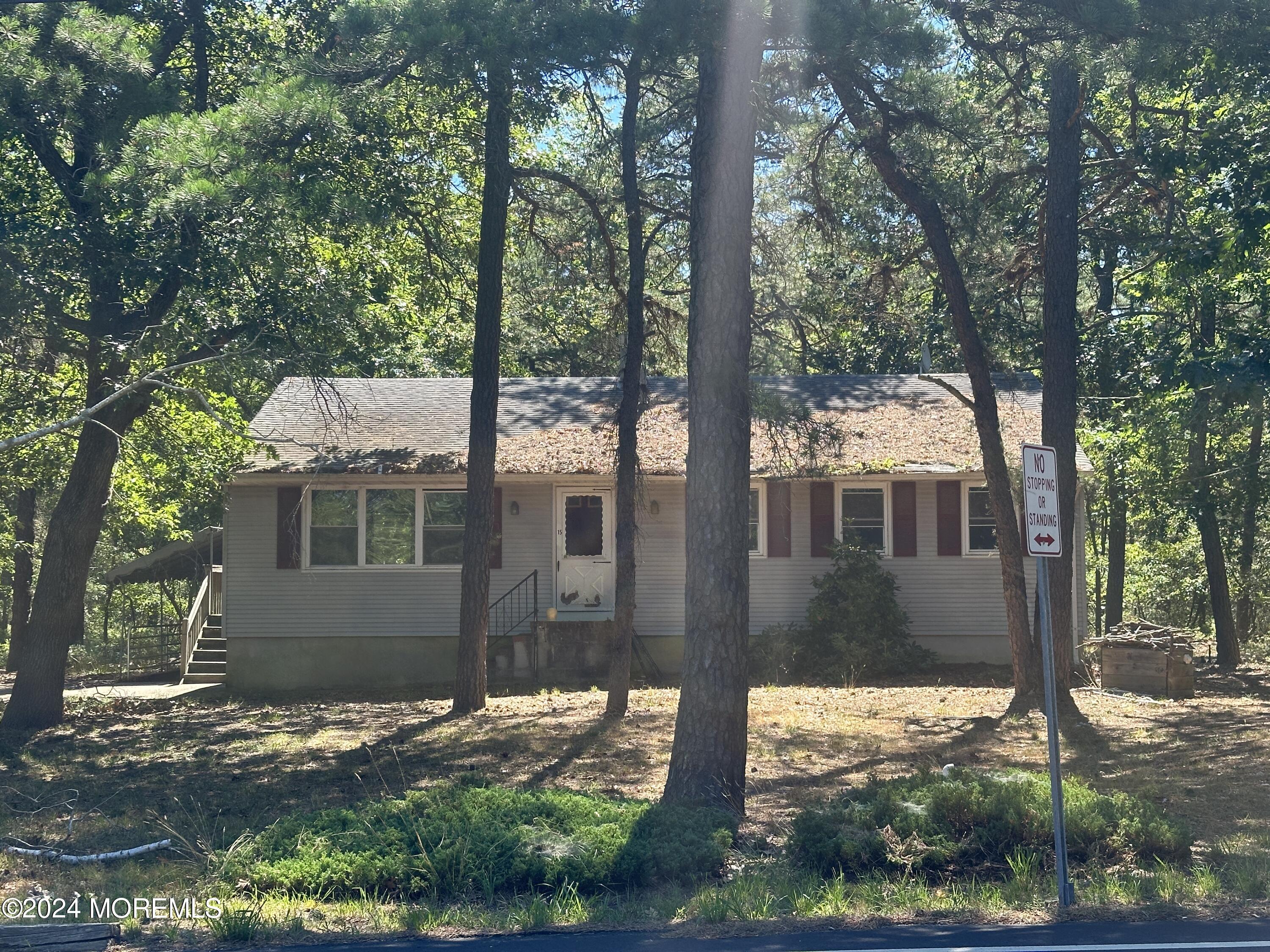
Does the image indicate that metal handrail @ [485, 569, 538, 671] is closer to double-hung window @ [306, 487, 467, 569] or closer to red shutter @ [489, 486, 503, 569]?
red shutter @ [489, 486, 503, 569]

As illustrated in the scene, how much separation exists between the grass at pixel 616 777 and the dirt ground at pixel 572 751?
0.05 meters

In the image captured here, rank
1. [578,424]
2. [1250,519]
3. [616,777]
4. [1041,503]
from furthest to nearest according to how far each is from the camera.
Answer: [1250,519], [578,424], [616,777], [1041,503]

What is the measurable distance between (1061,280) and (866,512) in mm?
6461

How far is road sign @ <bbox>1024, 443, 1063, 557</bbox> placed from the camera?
23.6ft

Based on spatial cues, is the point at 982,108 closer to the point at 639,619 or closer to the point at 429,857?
the point at 639,619

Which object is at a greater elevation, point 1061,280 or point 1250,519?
point 1061,280

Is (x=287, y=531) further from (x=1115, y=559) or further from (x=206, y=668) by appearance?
(x=1115, y=559)

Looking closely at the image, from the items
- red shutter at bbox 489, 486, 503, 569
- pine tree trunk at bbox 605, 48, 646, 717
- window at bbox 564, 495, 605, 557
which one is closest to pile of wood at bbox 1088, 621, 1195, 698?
pine tree trunk at bbox 605, 48, 646, 717

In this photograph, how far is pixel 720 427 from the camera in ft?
31.7

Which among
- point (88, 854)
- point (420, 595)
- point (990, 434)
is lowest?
point (88, 854)

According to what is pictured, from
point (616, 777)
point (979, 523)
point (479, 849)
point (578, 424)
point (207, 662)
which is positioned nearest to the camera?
point (479, 849)

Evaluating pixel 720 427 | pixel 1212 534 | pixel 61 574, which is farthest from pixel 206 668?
pixel 1212 534

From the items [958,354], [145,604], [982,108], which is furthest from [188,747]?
[145,604]

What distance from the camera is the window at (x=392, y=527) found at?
2003 cm
